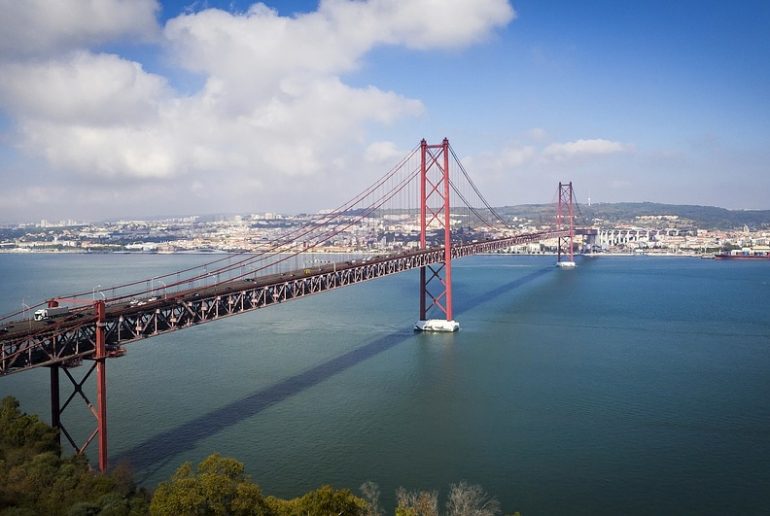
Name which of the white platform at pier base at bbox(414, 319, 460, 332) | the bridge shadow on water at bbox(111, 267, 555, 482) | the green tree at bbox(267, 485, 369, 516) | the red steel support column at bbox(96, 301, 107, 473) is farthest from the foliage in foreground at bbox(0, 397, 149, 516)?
the white platform at pier base at bbox(414, 319, 460, 332)

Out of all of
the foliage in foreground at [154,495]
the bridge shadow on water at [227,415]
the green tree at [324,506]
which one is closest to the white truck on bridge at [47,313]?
the bridge shadow on water at [227,415]

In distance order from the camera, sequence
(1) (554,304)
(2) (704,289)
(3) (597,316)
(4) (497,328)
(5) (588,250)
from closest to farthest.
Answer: (4) (497,328) < (3) (597,316) < (1) (554,304) < (2) (704,289) < (5) (588,250)

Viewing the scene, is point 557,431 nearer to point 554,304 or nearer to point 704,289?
point 554,304

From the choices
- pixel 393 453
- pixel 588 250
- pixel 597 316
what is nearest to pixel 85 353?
pixel 393 453

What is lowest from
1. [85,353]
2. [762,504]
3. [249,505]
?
[762,504]

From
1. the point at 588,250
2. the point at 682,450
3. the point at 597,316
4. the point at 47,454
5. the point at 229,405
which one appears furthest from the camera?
the point at 588,250

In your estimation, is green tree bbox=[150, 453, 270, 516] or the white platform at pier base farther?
the white platform at pier base

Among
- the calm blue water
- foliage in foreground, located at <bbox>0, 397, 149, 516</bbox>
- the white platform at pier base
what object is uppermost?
foliage in foreground, located at <bbox>0, 397, 149, 516</bbox>

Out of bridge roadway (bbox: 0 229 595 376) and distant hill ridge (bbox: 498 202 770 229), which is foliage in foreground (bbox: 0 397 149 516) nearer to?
bridge roadway (bbox: 0 229 595 376)
